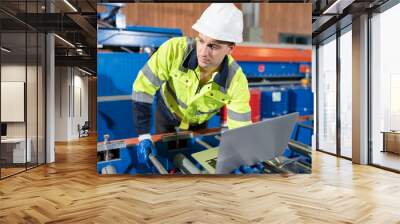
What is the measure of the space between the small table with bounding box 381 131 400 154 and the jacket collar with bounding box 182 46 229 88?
311 centimetres

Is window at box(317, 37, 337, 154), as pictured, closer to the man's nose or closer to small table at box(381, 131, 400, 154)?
small table at box(381, 131, 400, 154)

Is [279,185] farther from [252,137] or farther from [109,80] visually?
[109,80]

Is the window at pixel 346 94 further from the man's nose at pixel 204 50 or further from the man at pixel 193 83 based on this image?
the man's nose at pixel 204 50

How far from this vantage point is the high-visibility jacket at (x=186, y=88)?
6074 mm

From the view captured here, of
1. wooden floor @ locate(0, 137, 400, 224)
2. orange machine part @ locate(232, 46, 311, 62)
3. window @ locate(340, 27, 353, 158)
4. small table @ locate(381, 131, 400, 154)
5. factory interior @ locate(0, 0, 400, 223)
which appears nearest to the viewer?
wooden floor @ locate(0, 137, 400, 224)

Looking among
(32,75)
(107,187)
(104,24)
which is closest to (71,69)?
(32,75)

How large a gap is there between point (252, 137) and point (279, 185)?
0.88 meters

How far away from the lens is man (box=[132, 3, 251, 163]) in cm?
605

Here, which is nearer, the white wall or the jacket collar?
the jacket collar

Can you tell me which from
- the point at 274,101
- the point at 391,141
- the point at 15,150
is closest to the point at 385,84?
the point at 391,141

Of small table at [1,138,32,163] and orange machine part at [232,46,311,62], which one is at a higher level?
orange machine part at [232,46,311,62]

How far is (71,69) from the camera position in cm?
1535

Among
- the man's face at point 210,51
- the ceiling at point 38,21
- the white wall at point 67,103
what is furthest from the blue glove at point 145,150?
the white wall at point 67,103

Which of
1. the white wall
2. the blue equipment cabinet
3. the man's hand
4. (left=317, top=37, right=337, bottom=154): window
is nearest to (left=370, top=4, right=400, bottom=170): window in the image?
(left=317, top=37, right=337, bottom=154): window
